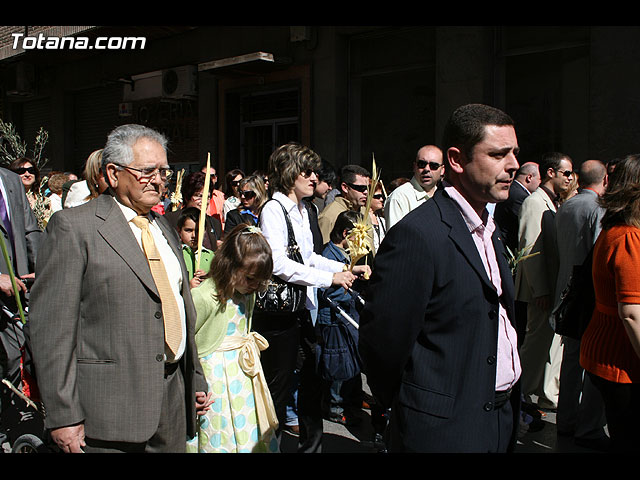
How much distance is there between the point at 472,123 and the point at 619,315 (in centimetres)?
145

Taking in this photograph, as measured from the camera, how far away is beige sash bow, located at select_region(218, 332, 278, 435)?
395 centimetres

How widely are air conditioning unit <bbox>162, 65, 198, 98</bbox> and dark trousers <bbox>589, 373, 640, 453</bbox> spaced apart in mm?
14081

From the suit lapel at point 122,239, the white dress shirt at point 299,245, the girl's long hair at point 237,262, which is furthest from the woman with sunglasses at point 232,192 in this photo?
the suit lapel at point 122,239

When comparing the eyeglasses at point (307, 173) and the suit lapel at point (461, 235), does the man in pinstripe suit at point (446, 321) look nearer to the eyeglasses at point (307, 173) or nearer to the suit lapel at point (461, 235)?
the suit lapel at point (461, 235)

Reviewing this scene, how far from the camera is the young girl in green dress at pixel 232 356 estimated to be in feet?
12.7

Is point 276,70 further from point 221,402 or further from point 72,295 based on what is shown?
point 72,295

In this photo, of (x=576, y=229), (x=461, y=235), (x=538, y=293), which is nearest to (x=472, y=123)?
(x=461, y=235)

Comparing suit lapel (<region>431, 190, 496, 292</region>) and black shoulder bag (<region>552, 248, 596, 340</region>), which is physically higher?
suit lapel (<region>431, 190, 496, 292</region>)

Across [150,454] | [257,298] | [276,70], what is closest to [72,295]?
[150,454]

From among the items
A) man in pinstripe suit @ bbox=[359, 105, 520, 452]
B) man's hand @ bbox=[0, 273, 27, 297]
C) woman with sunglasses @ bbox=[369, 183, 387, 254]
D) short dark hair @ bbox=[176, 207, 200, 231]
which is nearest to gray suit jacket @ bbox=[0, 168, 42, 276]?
man's hand @ bbox=[0, 273, 27, 297]

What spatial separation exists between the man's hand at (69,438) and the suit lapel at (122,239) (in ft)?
2.06

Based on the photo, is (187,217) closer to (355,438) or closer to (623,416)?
(355,438)

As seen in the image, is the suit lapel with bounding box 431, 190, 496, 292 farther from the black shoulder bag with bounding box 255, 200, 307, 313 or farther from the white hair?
the black shoulder bag with bounding box 255, 200, 307, 313

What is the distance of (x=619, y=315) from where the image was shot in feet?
10.7
